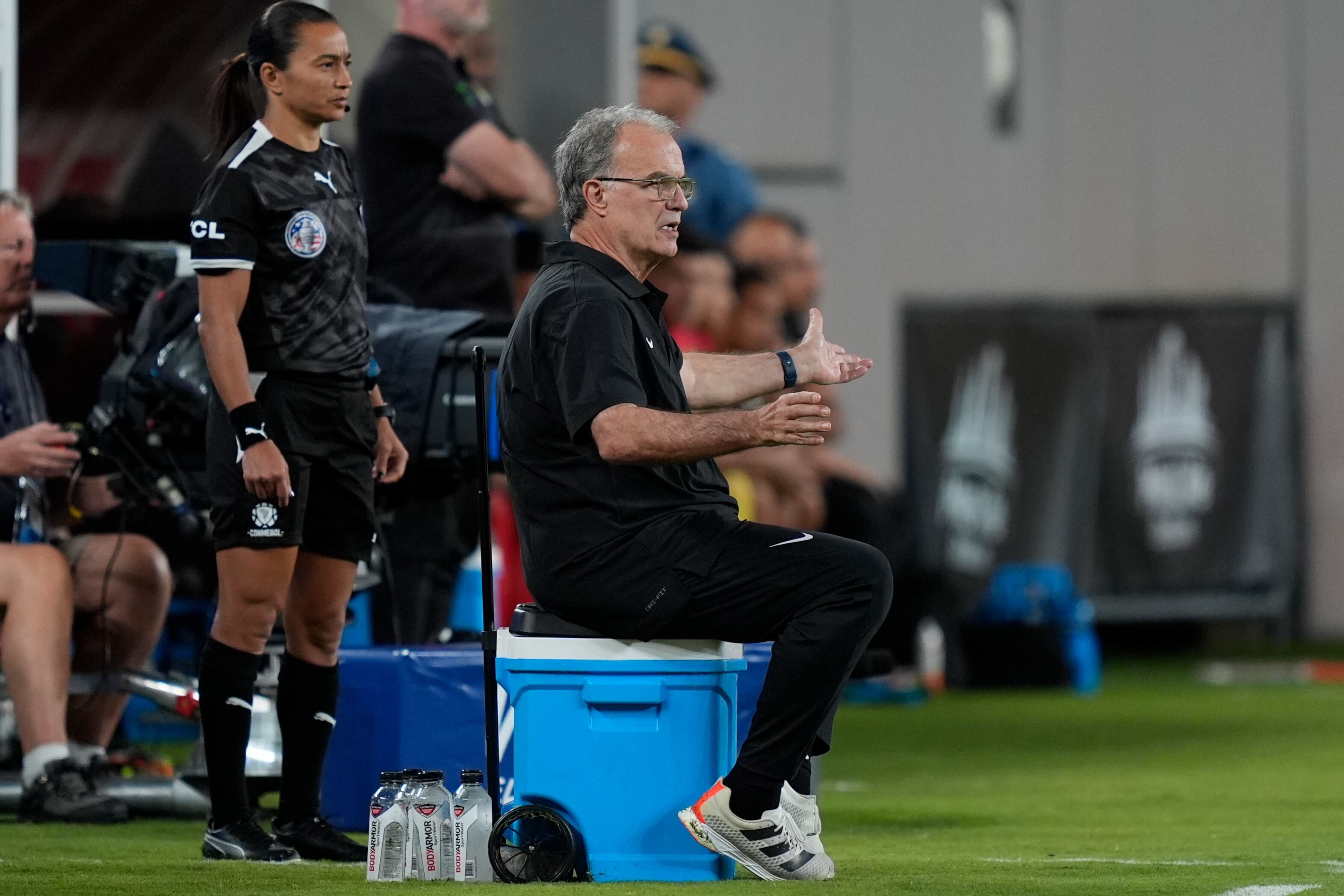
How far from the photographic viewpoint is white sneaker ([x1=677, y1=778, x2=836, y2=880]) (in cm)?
344

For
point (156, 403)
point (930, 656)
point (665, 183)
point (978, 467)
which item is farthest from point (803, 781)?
point (978, 467)

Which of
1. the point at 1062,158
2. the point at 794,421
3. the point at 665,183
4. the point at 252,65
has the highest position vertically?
the point at 1062,158

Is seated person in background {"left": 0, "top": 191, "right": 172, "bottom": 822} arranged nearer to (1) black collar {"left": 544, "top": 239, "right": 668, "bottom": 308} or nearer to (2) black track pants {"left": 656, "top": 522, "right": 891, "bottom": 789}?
(1) black collar {"left": 544, "top": 239, "right": 668, "bottom": 308}

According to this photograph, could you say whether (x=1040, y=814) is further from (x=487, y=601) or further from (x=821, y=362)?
(x=487, y=601)

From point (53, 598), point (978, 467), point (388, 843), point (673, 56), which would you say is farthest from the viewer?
point (978, 467)

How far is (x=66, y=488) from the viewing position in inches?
209

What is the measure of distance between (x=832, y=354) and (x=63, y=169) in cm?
378

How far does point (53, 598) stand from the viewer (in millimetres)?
4863

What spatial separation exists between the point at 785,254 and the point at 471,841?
5.52 meters

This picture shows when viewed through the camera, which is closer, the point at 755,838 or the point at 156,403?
the point at 755,838

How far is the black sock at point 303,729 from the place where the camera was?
4.04 meters

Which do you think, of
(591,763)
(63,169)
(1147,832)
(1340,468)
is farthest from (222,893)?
(1340,468)

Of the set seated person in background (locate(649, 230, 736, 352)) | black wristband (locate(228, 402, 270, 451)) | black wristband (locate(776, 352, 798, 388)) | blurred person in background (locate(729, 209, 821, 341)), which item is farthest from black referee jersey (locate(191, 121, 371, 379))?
blurred person in background (locate(729, 209, 821, 341))

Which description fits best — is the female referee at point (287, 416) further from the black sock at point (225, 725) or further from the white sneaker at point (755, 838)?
the white sneaker at point (755, 838)
